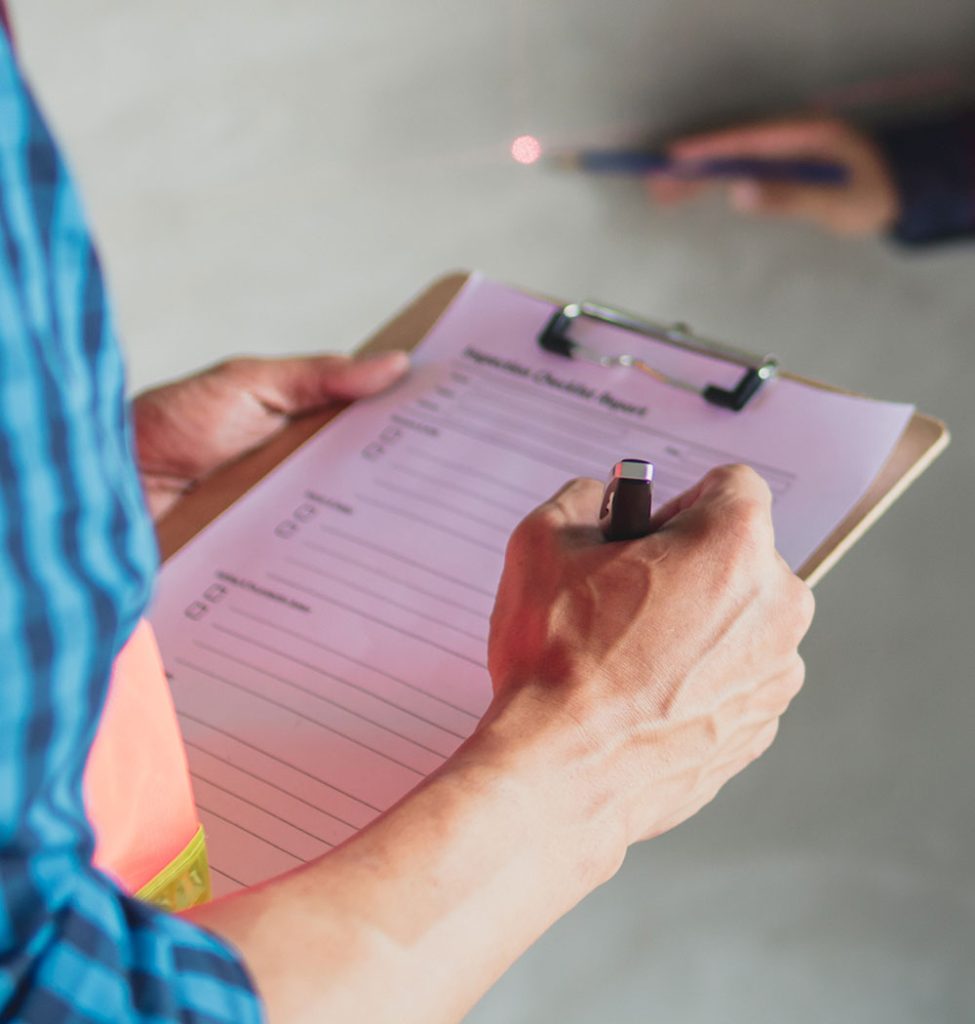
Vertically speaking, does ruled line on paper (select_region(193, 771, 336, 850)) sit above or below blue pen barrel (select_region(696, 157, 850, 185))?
below

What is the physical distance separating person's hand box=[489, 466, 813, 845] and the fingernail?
29.7 inches

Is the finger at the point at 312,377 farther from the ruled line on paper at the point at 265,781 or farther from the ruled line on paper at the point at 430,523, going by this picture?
the ruled line on paper at the point at 265,781

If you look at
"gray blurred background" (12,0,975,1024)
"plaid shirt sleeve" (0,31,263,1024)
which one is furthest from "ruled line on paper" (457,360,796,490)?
"gray blurred background" (12,0,975,1024)

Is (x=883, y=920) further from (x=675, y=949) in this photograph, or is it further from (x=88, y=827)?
(x=88, y=827)

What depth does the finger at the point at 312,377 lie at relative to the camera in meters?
0.62

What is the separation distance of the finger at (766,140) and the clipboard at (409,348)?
1.66 feet

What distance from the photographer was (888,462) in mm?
536

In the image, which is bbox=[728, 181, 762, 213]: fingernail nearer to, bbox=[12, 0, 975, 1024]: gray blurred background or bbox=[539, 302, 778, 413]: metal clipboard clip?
bbox=[12, 0, 975, 1024]: gray blurred background

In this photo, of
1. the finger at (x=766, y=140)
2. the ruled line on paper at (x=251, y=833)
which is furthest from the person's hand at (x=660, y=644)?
the finger at (x=766, y=140)

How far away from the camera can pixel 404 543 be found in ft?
A: 1.78

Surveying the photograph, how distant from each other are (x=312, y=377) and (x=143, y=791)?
311mm

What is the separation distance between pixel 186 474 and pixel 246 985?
15.2 inches

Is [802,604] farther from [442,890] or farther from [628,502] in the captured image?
[442,890]

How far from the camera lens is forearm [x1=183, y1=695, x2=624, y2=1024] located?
32cm
